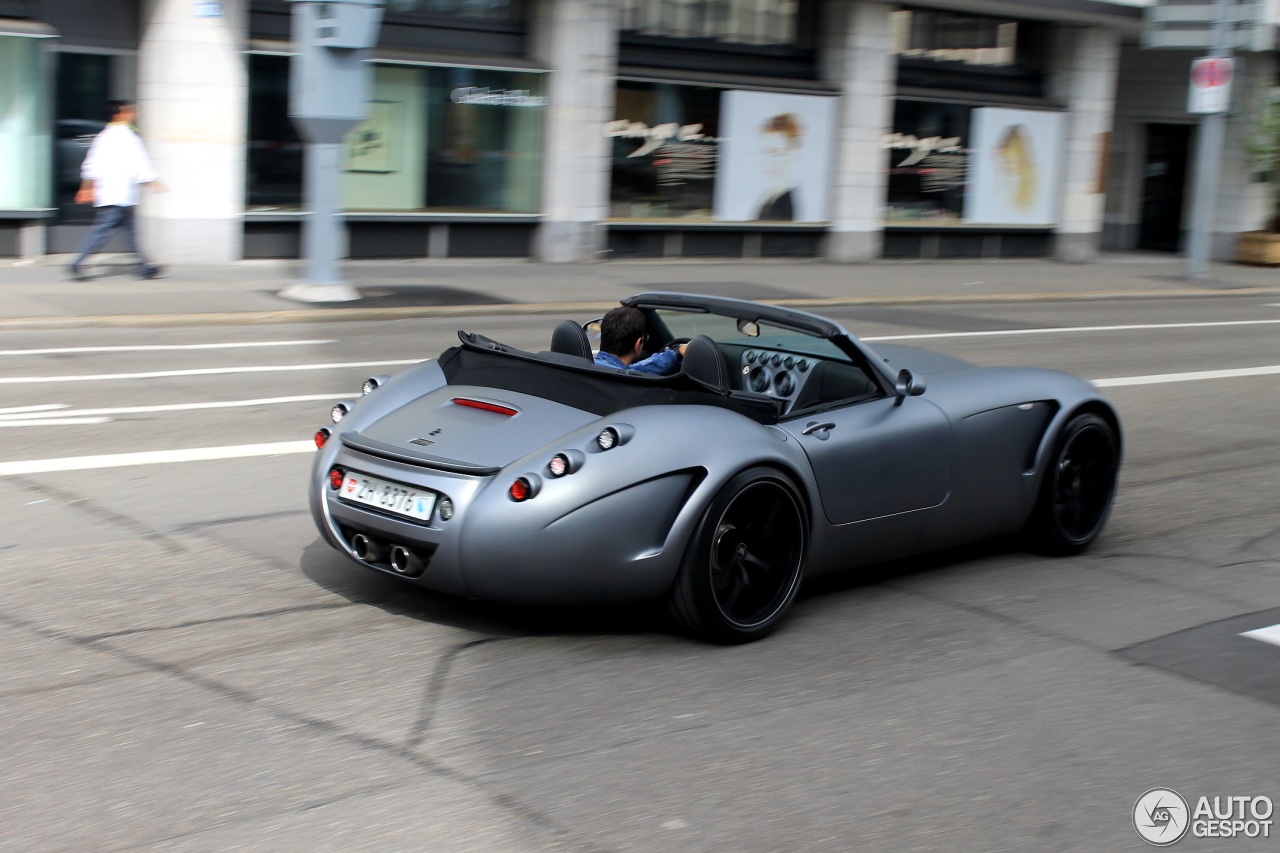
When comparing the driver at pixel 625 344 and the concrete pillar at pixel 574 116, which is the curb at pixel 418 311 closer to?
the concrete pillar at pixel 574 116

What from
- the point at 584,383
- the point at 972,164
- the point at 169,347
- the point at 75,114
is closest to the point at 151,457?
the point at 584,383

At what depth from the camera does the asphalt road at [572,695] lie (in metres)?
3.73

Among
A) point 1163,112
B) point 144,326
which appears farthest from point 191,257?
point 1163,112

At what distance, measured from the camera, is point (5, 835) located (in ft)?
Answer: 11.3

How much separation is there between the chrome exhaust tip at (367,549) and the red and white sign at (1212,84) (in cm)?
2122

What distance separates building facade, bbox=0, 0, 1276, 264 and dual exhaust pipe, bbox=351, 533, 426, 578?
1380cm

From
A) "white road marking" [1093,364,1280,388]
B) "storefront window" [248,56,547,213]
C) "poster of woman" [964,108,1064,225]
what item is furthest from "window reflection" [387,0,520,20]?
"white road marking" [1093,364,1280,388]

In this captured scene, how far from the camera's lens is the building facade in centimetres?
1755

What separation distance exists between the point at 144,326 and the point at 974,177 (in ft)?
57.4

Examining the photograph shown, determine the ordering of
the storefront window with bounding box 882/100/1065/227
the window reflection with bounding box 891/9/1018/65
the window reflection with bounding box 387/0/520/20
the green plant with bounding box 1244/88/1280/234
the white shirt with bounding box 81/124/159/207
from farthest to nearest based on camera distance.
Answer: the green plant with bounding box 1244/88/1280/234, the storefront window with bounding box 882/100/1065/227, the window reflection with bounding box 891/9/1018/65, the window reflection with bounding box 387/0/520/20, the white shirt with bounding box 81/124/159/207

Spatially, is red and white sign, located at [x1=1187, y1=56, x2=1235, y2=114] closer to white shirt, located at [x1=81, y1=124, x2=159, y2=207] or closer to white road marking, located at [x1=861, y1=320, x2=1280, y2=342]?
white road marking, located at [x1=861, y1=320, x2=1280, y2=342]

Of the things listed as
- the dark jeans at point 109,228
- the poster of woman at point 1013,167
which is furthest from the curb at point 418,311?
the poster of woman at point 1013,167

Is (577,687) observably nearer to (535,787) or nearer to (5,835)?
(535,787)

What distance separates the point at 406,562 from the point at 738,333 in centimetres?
189
